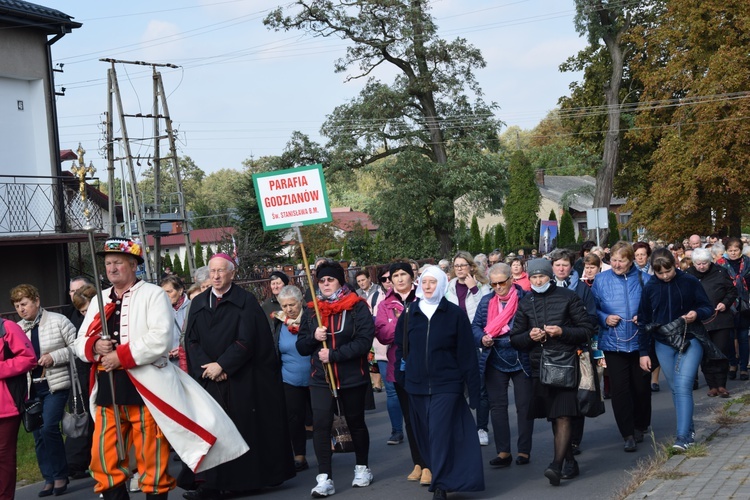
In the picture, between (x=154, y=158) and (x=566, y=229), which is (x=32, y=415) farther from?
(x=566, y=229)

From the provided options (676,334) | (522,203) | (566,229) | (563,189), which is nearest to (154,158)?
(676,334)

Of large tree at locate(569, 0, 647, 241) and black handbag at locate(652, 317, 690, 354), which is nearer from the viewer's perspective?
black handbag at locate(652, 317, 690, 354)

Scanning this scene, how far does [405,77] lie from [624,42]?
11372 millimetres

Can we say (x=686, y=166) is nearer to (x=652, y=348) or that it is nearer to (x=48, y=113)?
(x=48, y=113)

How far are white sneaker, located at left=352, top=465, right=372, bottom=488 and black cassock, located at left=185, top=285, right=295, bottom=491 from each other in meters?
0.58

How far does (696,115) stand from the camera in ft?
128

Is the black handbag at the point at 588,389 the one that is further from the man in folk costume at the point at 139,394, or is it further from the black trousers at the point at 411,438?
the man in folk costume at the point at 139,394

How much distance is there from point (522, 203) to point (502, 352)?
60.9 metres

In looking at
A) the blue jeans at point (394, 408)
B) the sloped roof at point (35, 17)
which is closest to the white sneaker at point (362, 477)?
the blue jeans at point (394, 408)

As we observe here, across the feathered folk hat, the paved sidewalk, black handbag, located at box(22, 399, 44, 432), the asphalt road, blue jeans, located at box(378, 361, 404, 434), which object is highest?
the feathered folk hat

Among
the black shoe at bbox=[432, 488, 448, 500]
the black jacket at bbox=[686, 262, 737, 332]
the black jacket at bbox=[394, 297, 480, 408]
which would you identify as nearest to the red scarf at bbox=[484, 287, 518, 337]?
the black jacket at bbox=[394, 297, 480, 408]

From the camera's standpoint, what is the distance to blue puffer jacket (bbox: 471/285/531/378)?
8.97 metres

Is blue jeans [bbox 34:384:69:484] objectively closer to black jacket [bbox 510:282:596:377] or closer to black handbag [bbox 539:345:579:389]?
black jacket [bbox 510:282:596:377]

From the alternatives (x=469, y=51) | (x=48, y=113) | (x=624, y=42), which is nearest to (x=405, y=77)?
(x=469, y=51)
